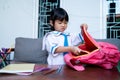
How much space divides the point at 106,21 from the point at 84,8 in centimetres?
35

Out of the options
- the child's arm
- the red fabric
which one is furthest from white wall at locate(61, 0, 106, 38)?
the red fabric

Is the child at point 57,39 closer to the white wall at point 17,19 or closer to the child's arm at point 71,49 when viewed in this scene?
the child's arm at point 71,49

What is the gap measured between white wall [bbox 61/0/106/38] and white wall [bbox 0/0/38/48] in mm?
512

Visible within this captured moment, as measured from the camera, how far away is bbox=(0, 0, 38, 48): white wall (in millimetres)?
2727

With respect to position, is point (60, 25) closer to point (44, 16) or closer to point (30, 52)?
point (30, 52)

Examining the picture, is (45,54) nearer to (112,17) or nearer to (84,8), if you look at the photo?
(84,8)

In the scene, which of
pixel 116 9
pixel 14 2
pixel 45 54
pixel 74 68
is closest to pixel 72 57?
pixel 74 68

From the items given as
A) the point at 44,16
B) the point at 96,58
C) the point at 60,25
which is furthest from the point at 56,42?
the point at 44,16

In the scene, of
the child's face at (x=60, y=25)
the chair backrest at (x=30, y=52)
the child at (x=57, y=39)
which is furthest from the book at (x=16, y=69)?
the chair backrest at (x=30, y=52)

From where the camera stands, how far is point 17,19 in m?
2.75

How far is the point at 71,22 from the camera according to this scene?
2.62 m

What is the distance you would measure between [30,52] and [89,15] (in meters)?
0.95

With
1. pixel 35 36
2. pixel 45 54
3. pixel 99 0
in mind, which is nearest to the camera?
pixel 45 54

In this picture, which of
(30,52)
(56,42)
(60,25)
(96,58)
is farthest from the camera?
(30,52)
